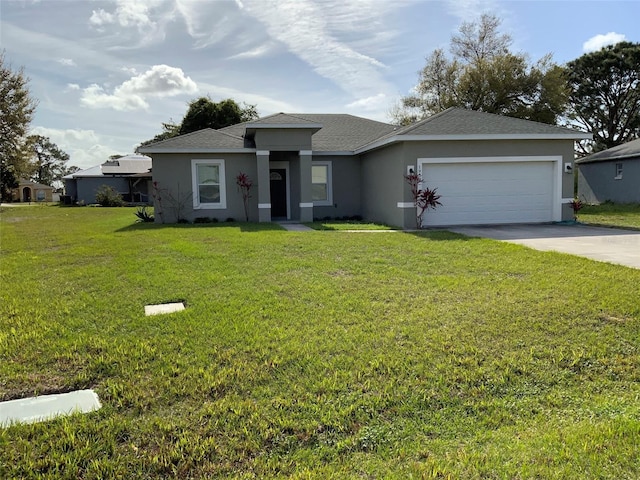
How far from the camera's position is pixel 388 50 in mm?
15992

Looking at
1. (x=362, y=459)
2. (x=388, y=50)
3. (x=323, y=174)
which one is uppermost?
(x=388, y=50)

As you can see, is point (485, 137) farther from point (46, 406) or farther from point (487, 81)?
point (487, 81)

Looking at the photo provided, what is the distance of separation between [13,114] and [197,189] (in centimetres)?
2113

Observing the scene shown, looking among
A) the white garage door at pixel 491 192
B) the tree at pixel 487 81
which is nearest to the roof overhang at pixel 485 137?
the white garage door at pixel 491 192

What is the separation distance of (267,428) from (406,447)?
33.9 inches

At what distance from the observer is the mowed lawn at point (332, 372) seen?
8.66 feet

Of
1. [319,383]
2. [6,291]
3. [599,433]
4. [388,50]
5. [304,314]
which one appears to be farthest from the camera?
[388,50]

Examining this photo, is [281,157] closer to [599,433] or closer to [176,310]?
[176,310]

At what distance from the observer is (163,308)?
524cm

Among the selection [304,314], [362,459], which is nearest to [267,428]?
[362,459]

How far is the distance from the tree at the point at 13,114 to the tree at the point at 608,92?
38461mm

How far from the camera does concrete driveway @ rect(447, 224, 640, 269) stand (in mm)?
8141

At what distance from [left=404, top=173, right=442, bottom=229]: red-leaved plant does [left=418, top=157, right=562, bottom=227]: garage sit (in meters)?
0.34

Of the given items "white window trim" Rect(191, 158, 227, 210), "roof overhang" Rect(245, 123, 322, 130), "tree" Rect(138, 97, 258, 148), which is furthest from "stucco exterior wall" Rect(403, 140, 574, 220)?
"tree" Rect(138, 97, 258, 148)
